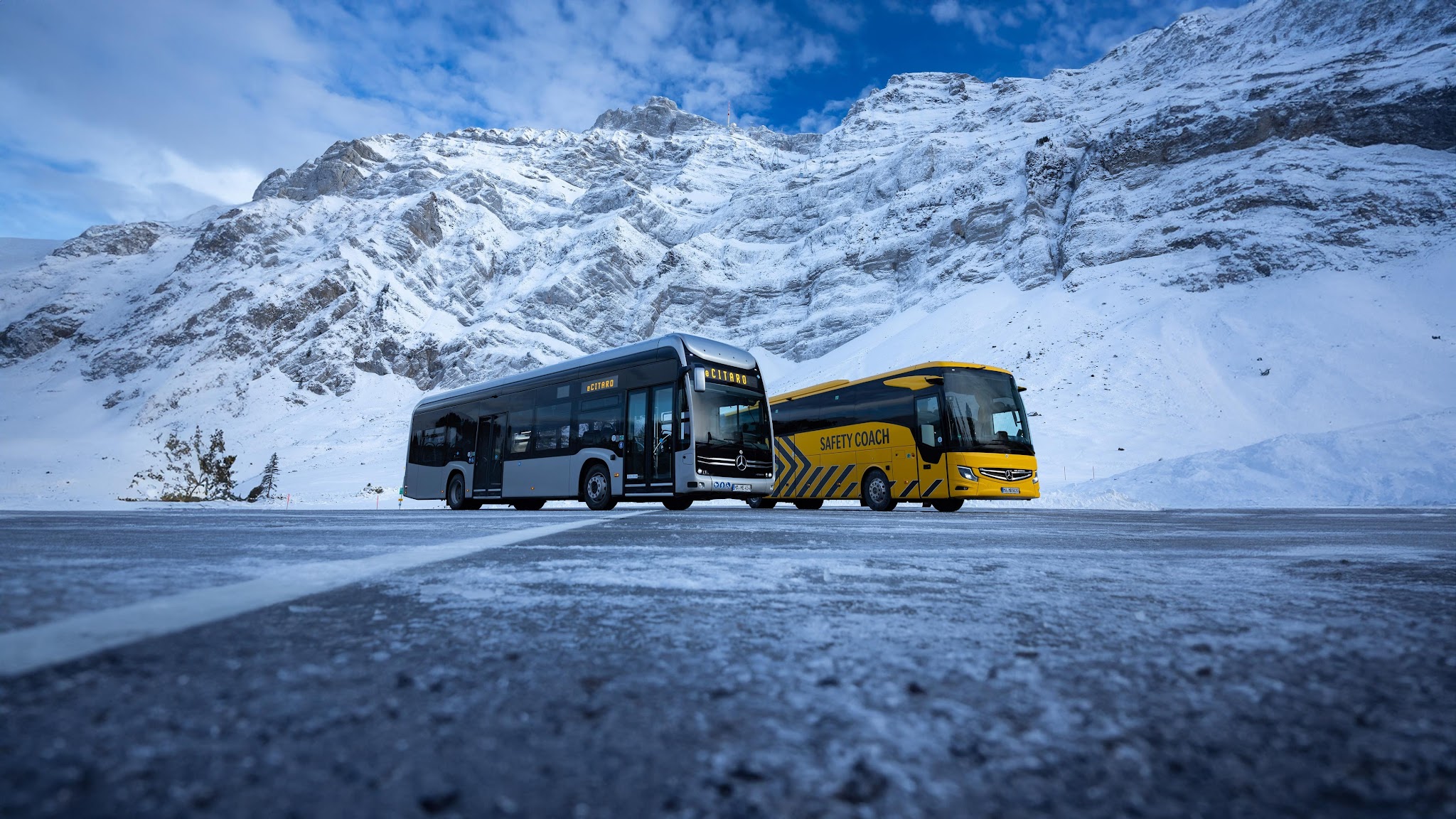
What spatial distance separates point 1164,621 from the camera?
1898 mm

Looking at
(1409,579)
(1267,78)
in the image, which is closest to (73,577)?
(1409,579)

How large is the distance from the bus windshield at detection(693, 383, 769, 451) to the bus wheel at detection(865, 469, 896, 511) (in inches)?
106

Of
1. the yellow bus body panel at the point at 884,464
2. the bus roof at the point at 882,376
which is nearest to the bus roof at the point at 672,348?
the bus roof at the point at 882,376

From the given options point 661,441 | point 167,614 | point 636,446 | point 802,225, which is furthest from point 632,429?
point 802,225

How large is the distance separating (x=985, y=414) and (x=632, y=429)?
7221 millimetres

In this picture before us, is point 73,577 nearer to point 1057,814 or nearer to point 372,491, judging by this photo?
point 1057,814

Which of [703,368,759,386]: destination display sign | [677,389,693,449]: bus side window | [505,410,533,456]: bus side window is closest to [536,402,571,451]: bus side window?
[505,410,533,456]: bus side window

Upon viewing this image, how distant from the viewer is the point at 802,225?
69.3 metres

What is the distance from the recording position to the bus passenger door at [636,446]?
1348cm

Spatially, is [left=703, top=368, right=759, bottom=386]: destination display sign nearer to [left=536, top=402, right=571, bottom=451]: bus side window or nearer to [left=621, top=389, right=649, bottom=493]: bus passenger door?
[left=621, top=389, right=649, bottom=493]: bus passenger door

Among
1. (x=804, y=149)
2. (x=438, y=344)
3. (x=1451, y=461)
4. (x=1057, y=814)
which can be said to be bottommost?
(x=1057, y=814)

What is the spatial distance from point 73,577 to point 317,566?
751 millimetres

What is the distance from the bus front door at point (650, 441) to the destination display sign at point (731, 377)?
2.81 feet

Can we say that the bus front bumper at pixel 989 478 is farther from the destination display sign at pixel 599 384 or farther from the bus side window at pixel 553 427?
the bus side window at pixel 553 427
